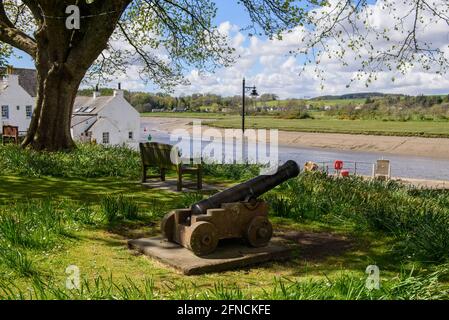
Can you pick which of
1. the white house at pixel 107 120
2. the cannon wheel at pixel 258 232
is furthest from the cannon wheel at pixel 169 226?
the white house at pixel 107 120

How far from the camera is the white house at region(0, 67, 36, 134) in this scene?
5988 centimetres

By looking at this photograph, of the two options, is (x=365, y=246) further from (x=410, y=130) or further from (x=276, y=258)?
(x=410, y=130)

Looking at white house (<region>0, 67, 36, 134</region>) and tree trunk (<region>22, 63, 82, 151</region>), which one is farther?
white house (<region>0, 67, 36, 134</region>)

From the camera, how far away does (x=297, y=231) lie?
758 cm

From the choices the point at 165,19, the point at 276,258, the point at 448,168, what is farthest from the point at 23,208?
the point at 448,168

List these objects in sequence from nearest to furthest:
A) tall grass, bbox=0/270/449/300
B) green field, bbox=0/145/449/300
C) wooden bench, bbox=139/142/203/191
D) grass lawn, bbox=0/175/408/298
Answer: tall grass, bbox=0/270/449/300 → green field, bbox=0/145/449/300 → grass lawn, bbox=0/175/408/298 → wooden bench, bbox=139/142/203/191

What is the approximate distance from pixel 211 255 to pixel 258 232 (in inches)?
29.4

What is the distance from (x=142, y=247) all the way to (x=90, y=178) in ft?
22.4

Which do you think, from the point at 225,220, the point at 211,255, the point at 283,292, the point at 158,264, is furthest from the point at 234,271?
the point at 283,292

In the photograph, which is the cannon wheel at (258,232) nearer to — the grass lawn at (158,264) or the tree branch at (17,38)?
the grass lawn at (158,264)

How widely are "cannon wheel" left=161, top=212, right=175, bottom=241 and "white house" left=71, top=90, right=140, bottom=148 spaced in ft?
157

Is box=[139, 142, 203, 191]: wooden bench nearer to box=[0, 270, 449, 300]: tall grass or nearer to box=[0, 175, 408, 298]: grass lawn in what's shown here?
box=[0, 175, 408, 298]: grass lawn

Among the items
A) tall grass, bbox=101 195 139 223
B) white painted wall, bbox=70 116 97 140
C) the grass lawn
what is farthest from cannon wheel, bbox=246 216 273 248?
white painted wall, bbox=70 116 97 140

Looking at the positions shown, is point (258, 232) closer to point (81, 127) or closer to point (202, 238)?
point (202, 238)
